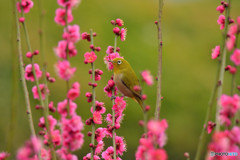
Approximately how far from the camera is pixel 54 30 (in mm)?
4359

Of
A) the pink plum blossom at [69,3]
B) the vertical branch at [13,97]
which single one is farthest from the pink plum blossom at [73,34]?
→ the vertical branch at [13,97]

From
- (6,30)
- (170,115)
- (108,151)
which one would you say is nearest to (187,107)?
(170,115)

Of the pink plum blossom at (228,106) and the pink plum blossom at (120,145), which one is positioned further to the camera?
the pink plum blossom at (120,145)

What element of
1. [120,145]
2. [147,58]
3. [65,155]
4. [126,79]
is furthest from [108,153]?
[147,58]

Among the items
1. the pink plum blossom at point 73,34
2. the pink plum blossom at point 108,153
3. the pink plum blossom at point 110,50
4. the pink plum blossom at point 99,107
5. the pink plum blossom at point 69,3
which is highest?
the pink plum blossom at point 69,3

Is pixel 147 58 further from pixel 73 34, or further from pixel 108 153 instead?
pixel 73 34

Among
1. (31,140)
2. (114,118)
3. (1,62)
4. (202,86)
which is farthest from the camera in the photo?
(202,86)

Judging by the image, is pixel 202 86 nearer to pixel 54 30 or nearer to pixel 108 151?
pixel 54 30

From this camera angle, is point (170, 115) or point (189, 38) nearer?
point (170, 115)

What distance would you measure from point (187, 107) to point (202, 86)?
34 cm

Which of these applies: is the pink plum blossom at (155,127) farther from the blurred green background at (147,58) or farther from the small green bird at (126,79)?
the blurred green background at (147,58)

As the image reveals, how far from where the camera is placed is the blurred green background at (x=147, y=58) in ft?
12.5

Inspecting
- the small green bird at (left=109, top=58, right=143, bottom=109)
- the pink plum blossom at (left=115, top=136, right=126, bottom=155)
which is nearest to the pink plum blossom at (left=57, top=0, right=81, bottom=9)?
the pink plum blossom at (left=115, top=136, right=126, bottom=155)

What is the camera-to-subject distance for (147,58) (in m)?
4.28
